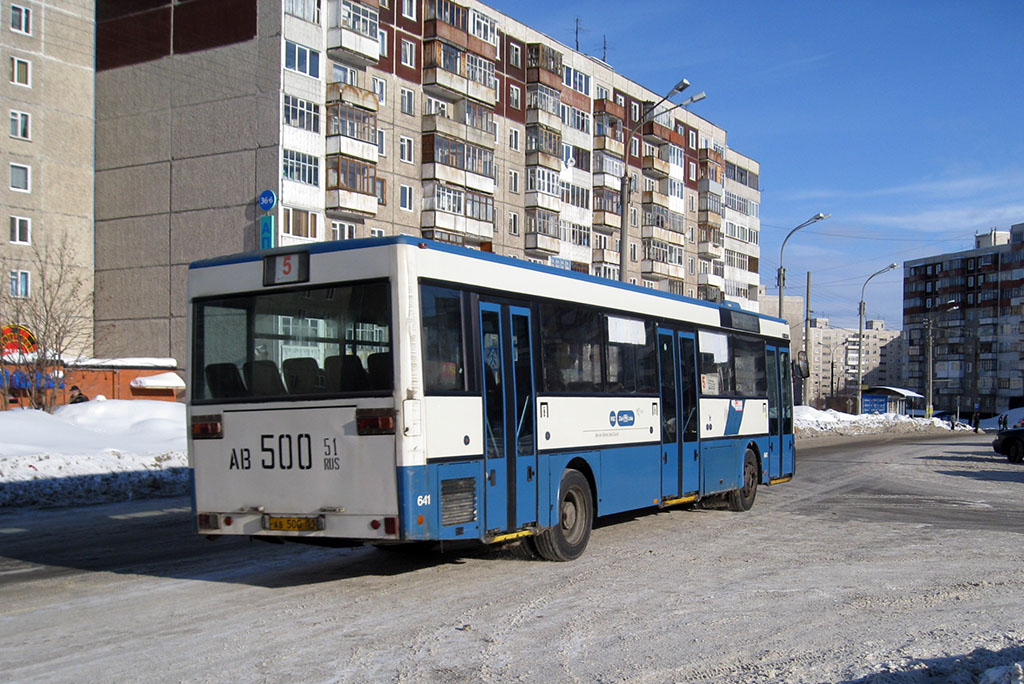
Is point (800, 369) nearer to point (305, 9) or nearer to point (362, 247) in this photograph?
point (362, 247)

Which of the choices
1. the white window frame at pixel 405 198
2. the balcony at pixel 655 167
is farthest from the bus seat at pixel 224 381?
the balcony at pixel 655 167

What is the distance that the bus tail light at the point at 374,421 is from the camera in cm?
843

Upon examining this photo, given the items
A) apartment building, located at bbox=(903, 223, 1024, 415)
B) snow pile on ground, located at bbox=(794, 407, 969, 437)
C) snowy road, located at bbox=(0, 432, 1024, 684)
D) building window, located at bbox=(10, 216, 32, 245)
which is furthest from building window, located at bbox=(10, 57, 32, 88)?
apartment building, located at bbox=(903, 223, 1024, 415)

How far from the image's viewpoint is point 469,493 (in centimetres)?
909

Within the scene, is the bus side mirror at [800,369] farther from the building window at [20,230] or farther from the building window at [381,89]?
the building window at [20,230]

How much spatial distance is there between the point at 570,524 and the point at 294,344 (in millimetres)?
3665

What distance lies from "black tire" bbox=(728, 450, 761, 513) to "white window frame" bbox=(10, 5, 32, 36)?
1939 inches

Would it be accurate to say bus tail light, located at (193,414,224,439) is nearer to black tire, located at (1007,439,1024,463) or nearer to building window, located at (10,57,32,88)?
black tire, located at (1007,439,1024,463)

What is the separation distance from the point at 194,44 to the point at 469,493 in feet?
150

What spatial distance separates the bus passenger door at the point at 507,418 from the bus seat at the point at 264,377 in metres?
1.85

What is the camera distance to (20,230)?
51.6 m

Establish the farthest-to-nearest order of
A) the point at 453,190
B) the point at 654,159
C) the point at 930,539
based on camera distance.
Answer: the point at 654,159
the point at 453,190
the point at 930,539

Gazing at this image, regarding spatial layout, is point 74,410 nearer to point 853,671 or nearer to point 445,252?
point 445,252

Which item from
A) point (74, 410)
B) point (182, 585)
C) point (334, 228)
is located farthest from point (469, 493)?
point (334, 228)
